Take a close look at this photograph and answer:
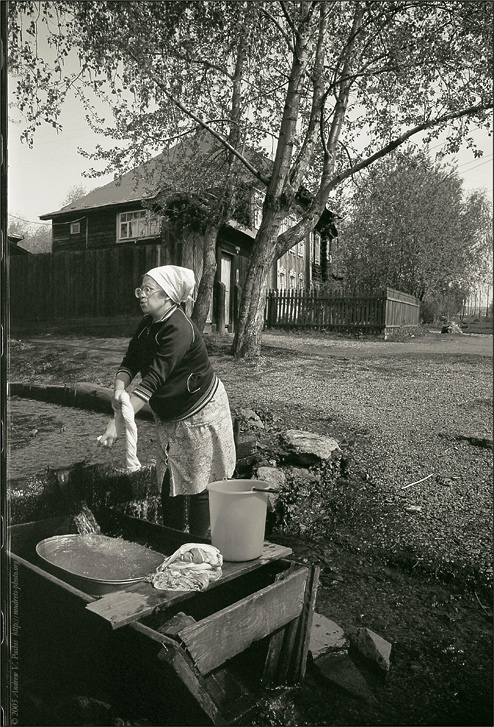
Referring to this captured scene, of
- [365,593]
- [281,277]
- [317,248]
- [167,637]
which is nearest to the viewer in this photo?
[167,637]

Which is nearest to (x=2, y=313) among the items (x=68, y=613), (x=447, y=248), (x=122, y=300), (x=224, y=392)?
(x=122, y=300)

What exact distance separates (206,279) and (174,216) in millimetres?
240

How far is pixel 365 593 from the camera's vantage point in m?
1.87

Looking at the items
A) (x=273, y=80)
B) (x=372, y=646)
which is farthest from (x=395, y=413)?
(x=273, y=80)

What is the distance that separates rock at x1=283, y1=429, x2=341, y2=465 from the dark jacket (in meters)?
0.47

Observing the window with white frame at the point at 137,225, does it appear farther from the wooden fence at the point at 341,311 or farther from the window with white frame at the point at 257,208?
the wooden fence at the point at 341,311

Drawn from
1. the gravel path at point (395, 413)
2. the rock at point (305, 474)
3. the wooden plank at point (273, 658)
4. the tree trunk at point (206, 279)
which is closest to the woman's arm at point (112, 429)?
the gravel path at point (395, 413)

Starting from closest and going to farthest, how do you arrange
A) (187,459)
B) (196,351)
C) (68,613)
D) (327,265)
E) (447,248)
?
1. (68,613)
2. (196,351)
3. (187,459)
4. (447,248)
5. (327,265)

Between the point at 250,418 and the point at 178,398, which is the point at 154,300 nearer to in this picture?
the point at 178,398

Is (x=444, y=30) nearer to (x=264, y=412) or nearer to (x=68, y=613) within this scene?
(x=264, y=412)

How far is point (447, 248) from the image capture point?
207 cm

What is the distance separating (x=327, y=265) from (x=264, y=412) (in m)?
0.62

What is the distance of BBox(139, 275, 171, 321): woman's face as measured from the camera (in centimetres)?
171

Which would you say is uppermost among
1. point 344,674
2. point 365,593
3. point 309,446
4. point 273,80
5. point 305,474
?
point 273,80
